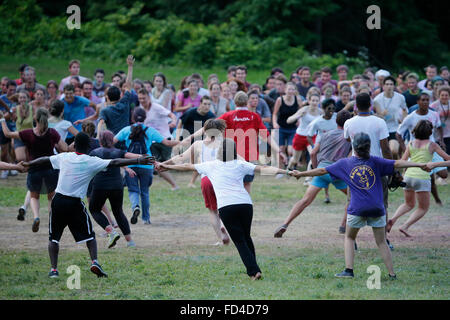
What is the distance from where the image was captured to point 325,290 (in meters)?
7.82

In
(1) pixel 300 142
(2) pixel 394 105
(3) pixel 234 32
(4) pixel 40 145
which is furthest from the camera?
(3) pixel 234 32

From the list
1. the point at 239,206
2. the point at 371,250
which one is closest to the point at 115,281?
the point at 239,206

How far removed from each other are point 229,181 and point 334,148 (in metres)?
2.85

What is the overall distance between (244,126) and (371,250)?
11.2 feet

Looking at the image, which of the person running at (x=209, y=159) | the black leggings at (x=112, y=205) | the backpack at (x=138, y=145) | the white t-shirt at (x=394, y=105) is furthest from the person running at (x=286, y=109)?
the black leggings at (x=112, y=205)

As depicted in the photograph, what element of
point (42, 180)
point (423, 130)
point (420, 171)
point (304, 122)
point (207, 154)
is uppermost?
point (304, 122)

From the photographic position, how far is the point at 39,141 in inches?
436

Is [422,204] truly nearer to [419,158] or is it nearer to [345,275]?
[419,158]

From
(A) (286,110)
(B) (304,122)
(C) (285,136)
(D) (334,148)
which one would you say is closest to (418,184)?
(D) (334,148)

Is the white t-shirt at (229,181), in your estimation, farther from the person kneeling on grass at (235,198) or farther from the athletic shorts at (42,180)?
the athletic shorts at (42,180)

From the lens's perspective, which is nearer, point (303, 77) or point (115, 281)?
point (115, 281)

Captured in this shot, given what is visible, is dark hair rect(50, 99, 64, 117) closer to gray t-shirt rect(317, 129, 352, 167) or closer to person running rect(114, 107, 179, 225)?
person running rect(114, 107, 179, 225)

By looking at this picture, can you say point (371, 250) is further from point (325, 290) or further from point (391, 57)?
point (391, 57)

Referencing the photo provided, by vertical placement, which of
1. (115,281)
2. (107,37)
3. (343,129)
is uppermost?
(107,37)
